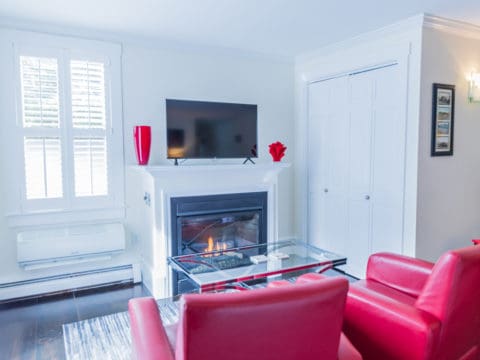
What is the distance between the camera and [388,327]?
5.83 ft

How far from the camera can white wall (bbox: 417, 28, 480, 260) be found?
129 inches

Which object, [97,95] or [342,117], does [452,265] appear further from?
[97,95]

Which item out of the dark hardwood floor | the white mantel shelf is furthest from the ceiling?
the dark hardwood floor

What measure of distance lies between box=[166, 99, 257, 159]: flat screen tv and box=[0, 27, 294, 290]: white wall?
178 millimetres

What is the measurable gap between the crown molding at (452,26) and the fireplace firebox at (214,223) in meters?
2.12

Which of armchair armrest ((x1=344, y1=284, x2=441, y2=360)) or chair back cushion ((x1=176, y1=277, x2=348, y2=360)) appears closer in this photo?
chair back cushion ((x1=176, y1=277, x2=348, y2=360))

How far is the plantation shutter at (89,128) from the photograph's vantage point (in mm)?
3529

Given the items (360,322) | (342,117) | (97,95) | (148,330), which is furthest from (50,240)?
(342,117)

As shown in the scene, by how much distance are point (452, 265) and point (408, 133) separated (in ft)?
6.39

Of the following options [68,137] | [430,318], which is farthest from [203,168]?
[430,318]

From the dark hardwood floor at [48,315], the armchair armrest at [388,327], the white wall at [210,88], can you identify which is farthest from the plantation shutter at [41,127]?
the armchair armrest at [388,327]

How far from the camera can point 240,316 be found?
1225 mm

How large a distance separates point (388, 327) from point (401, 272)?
68cm

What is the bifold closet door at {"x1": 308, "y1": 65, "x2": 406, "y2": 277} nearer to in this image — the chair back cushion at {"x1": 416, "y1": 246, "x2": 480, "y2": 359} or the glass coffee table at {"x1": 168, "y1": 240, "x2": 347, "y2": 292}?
the glass coffee table at {"x1": 168, "y1": 240, "x2": 347, "y2": 292}
